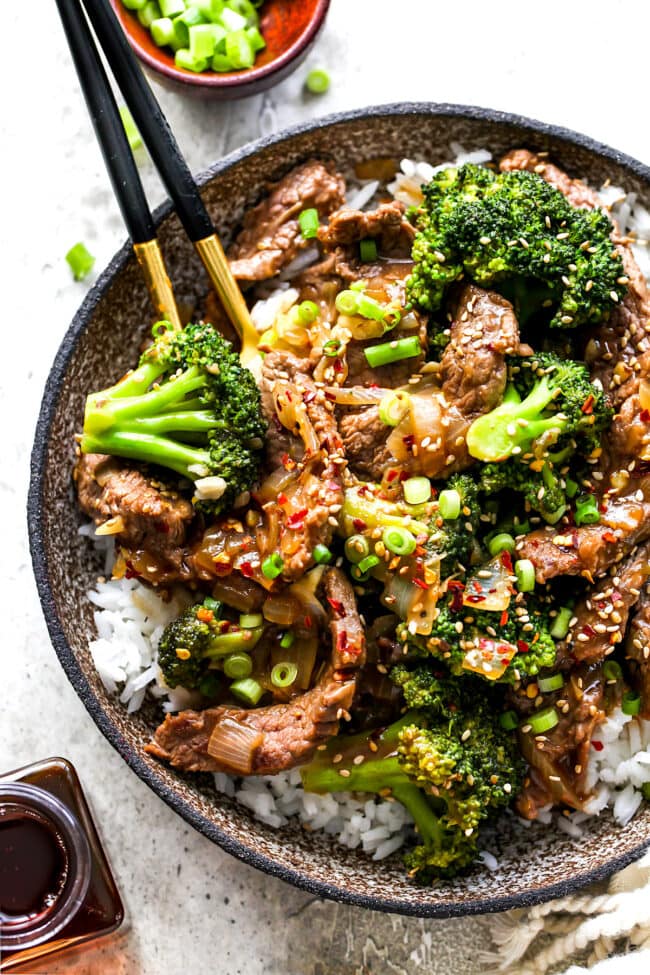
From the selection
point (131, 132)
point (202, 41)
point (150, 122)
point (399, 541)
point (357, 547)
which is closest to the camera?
point (399, 541)

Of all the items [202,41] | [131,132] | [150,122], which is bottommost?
[131,132]

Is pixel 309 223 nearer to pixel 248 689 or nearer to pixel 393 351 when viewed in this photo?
pixel 393 351

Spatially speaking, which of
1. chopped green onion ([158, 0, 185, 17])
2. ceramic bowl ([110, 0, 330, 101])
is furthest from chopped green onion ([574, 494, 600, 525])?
chopped green onion ([158, 0, 185, 17])

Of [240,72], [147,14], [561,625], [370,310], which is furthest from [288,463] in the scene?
[147,14]

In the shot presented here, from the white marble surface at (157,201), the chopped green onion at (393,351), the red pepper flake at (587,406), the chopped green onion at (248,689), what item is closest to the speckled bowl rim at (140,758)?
the chopped green onion at (248,689)

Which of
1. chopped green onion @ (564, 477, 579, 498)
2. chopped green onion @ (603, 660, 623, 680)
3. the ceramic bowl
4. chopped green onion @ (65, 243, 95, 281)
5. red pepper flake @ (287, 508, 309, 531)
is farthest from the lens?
chopped green onion @ (65, 243, 95, 281)

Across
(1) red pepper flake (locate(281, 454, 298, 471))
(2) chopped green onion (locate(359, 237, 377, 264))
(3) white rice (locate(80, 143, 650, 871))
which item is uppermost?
(2) chopped green onion (locate(359, 237, 377, 264))

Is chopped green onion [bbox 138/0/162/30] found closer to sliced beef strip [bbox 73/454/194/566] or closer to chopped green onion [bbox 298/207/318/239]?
chopped green onion [bbox 298/207/318/239]
